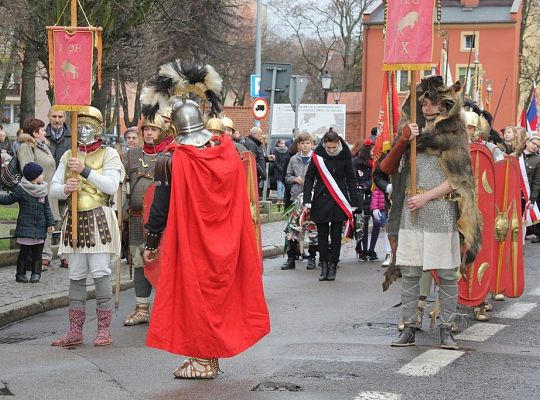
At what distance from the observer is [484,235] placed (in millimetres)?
9586

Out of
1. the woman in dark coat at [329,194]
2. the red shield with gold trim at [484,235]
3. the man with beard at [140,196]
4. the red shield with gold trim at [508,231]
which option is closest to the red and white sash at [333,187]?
the woman in dark coat at [329,194]

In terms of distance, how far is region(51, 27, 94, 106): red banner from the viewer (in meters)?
8.75

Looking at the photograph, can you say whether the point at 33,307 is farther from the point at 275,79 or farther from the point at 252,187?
the point at 275,79

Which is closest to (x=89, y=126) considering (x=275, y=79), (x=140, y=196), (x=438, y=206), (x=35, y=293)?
(x=140, y=196)

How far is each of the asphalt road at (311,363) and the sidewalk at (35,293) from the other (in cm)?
15

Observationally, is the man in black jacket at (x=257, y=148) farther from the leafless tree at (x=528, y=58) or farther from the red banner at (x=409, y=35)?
the leafless tree at (x=528, y=58)

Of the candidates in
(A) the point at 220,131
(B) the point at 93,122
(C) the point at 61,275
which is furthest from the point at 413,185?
(C) the point at 61,275

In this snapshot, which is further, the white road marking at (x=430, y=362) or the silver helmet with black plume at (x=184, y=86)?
the silver helmet with black plume at (x=184, y=86)

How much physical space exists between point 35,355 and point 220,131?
8.23ft

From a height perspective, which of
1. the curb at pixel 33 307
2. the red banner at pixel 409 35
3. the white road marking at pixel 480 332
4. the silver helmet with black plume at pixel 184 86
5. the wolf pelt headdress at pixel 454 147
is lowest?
the curb at pixel 33 307

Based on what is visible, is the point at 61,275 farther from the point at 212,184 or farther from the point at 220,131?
the point at 212,184

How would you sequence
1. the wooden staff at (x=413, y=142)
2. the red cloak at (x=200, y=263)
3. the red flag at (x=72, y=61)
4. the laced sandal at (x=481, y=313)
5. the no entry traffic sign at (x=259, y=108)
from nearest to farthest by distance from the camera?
the red cloak at (x=200, y=263) < the wooden staff at (x=413, y=142) < the red flag at (x=72, y=61) < the laced sandal at (x=481, y=313) < the no entry traffic sign at (x=259, y=108)

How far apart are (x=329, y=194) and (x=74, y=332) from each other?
5405 millimetres

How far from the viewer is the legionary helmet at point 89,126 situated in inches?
340
